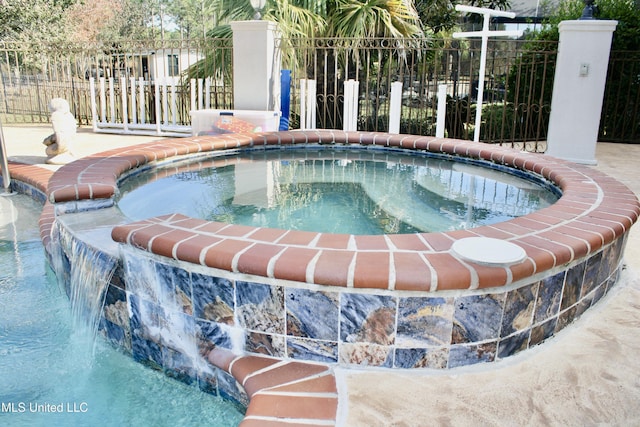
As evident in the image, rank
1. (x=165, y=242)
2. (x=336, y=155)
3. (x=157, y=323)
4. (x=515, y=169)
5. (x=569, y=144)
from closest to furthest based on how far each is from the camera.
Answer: (x=165, y=242), (x=157, y=323), (x=515, y=169), (x=336, y=155), (x=569, y=144)

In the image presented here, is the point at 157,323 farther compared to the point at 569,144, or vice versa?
the point at 569,144

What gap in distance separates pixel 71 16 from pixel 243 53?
17.5 meters

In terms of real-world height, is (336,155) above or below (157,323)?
above

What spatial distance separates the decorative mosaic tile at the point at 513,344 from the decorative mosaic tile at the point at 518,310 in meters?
0.02

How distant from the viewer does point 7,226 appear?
421 centimetres

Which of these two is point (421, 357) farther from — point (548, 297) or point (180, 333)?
point (180, 333)

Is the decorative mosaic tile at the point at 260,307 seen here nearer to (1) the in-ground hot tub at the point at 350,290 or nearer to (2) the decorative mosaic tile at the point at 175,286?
(1) the in-ground hot tub at the point at 350,290

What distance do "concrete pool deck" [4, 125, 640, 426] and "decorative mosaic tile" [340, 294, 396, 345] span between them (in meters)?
0.12

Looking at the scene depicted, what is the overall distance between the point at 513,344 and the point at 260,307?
98 cm

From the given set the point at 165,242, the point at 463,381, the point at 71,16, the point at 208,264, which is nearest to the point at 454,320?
the point at 463,381

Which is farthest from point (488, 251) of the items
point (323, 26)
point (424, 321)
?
point (323, 26)

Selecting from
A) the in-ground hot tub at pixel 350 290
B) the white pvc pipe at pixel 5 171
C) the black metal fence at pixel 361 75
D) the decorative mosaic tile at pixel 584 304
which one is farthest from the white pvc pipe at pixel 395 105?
the decorative mosaic tile at pixel 584 304

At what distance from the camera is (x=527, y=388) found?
5.83 feet

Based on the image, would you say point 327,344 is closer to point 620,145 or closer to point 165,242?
point 165,242
